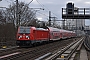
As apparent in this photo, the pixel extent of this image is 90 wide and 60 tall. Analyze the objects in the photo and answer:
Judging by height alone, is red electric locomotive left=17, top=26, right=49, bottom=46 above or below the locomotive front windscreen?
below

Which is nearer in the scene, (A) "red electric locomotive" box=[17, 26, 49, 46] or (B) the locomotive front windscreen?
(A) "red electric locomotive" box=[17, 26, 49, 46]

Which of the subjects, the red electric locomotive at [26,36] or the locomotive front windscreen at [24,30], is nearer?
the red electric locomotive at [26,36]

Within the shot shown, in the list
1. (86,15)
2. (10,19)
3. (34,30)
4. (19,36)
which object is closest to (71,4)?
(86,15)

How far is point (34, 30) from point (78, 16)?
682cm

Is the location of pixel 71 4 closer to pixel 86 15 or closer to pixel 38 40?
pixel 86 15

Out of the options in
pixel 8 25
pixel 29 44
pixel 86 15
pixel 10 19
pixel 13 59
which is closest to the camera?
pixel 13 59

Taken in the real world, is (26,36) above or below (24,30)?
below

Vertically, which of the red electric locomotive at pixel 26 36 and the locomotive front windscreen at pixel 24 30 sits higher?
the locomotive front windscreen at pixel 24 30

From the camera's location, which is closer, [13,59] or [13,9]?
[13,59]

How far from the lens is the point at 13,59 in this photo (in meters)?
19.0

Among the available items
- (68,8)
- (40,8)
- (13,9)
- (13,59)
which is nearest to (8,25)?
(40,8)

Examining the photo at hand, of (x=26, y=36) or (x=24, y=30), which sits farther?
(x=24, y=30)

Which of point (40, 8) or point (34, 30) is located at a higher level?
point (40, 8)

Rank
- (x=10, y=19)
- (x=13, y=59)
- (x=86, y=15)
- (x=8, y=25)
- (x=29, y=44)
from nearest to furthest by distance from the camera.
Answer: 1. (x=13, y=59)
2. (x=29, y=44)
3. (x=86, y=15)
4. (x=8, y=25)
5. (x=10, y=19)
